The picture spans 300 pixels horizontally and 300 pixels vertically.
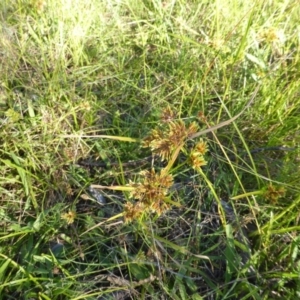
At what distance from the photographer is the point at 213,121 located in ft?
4.03

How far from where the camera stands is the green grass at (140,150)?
1.00 m

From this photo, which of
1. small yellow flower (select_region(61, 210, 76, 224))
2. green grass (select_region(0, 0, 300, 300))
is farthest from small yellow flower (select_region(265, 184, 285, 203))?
small yellow flower (select_region(61, 210, 76, 224))

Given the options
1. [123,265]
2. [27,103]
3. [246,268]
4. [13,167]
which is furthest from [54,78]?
[246,268]

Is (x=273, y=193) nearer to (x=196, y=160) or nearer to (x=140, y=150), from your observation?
(x=196, y=160)

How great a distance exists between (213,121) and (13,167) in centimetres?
59

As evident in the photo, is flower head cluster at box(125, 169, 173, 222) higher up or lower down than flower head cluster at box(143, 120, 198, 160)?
lower down

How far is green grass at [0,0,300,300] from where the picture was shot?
100cm

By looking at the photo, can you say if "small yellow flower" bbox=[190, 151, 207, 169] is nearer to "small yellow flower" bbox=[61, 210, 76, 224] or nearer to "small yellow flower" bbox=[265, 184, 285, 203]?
"small yellow flower" bbox=[265, 184, 285, 203]

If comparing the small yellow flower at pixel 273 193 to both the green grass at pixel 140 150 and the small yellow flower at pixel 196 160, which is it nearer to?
the green grass at pixel 140 150

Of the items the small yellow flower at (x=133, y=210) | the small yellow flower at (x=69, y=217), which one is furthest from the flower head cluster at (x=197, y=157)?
the small yellow flower at (x=69, y=217)

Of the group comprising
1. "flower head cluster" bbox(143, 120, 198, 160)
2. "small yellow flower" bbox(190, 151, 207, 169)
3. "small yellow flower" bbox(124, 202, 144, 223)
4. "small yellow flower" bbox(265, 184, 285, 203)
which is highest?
"flower head cluster" bbox(143, 120, 198, 160)

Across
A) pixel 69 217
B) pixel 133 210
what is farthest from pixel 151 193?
pixel 69 217

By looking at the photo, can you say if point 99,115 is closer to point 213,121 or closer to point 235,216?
point 213,121

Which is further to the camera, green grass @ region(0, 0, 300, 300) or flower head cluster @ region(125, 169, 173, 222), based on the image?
green grass @ region(0, 0, 300, 300)
